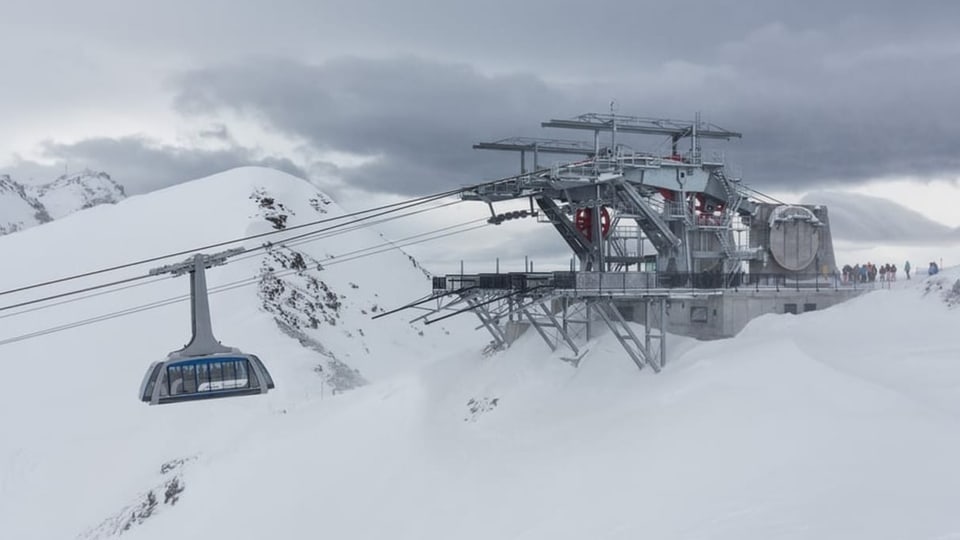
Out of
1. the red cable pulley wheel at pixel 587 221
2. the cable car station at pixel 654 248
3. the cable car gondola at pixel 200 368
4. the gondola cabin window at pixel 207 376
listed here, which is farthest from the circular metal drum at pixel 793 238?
the gondola cabin window at pixel 207 376

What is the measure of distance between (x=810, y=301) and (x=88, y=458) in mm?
→ 42086

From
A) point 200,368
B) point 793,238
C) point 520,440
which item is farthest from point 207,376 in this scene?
point 793,238

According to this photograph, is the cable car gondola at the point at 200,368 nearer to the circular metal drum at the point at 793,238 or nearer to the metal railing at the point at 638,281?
the metal railing at the point at 638,281

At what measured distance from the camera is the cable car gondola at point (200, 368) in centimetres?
2542

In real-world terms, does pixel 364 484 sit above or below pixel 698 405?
below

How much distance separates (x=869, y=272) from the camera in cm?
4853

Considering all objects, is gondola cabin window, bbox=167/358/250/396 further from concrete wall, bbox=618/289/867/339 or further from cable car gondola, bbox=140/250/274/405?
concrete wall, bbox=618/289/867/339

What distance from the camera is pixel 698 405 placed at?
30.0 metres

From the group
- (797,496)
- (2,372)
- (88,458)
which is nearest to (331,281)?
(2,372)

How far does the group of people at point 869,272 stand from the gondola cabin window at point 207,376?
119ft

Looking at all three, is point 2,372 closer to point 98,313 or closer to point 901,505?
point 98,313

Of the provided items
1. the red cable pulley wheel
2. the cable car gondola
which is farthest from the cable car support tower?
the cable car gondola

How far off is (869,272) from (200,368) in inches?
1578

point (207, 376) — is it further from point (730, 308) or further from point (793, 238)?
point (793, 238)
